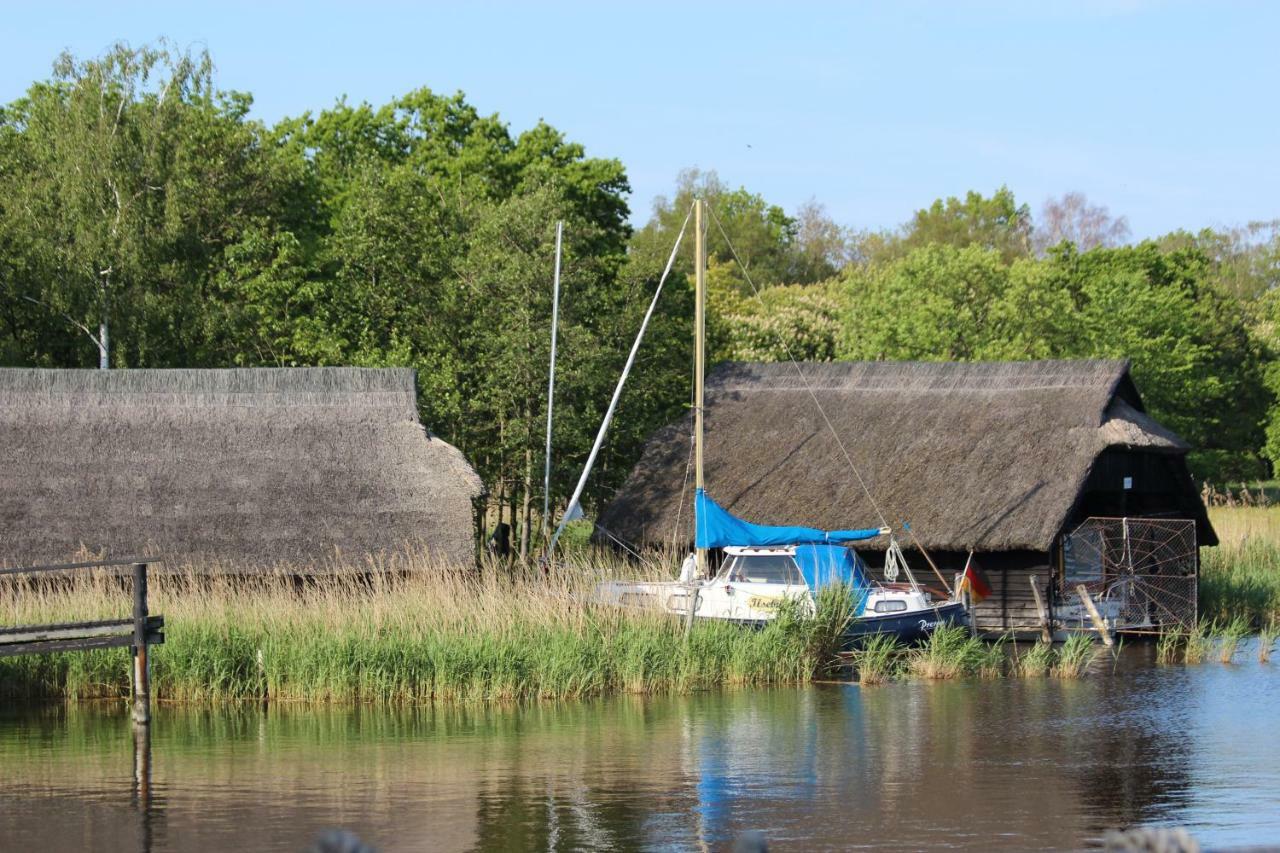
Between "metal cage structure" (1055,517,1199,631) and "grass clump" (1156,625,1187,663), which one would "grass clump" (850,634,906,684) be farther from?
"metal cage structure" (1055,517,1199,631)

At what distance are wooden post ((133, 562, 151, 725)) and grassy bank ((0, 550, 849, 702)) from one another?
152 cm

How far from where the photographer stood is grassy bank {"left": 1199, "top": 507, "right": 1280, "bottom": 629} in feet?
92.8

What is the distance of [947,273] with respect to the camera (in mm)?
43469

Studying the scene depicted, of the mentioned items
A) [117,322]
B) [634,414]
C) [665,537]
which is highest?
[117,322]

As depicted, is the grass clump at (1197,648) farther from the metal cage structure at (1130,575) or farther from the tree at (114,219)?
the tree at (114,219)

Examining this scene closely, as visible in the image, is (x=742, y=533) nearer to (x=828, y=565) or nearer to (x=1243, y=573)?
(x=828, y=565)

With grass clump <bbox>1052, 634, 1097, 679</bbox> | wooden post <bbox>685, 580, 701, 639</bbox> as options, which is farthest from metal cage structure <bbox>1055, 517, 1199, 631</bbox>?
wooden post <bbox>685, 580, 701, 639</bbox>

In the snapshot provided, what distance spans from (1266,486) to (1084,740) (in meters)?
48.0

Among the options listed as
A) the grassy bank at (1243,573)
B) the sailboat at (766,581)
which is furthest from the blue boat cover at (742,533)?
the grassy bank at (1243,573)

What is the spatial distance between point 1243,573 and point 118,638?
20467 millimetres

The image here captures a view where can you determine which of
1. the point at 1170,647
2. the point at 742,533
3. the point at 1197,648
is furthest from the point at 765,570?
the point at 1197,648

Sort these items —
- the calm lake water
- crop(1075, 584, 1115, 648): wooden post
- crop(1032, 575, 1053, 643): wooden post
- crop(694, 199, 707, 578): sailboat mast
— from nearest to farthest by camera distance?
the calm lake water < crop(694, 199, 707, 578): sailboat mast < crop(1075, 584, 1115, 648): wooden post < crop(1032, 575, 1053, 643): wooden post

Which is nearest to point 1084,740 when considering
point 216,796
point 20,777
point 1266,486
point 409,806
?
point 409,806

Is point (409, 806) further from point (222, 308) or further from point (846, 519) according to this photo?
point (222, 308)
